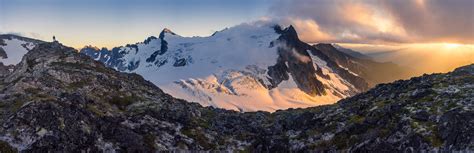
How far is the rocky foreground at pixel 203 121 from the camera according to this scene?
449 ft

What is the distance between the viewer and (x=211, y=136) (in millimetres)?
171625

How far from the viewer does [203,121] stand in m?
187

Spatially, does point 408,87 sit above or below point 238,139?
above

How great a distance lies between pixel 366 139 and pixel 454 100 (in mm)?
29112

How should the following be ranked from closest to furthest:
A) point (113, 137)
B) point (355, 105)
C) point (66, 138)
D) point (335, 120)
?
point (66, 138) < point (113, 137) < point (335, 120) < point (355, 105)

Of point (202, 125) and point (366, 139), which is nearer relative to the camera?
point (366, 139)

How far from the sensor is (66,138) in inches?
5546

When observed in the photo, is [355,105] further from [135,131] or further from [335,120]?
[135,131]

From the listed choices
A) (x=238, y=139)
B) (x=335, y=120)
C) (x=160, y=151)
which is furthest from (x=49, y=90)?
(x=335, y=120)

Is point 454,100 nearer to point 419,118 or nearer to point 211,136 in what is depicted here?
point 419,118

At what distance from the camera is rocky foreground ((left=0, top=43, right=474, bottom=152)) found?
136875 millimetres

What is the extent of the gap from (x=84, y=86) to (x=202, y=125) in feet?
143

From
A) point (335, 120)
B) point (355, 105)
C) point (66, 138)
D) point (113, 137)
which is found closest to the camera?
point (66, 138)

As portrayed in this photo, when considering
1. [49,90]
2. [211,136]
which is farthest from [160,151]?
[49,90]
